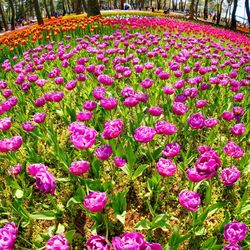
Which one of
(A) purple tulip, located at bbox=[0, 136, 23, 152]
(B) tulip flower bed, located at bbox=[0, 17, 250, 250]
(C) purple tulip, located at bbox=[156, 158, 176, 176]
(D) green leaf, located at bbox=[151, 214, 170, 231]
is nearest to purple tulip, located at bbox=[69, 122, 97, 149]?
(B) tulip flower bed, located at bbox=[0, 17, 250, 250]

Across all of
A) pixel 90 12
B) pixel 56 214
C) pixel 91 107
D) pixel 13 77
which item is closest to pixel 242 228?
pixel 56 214

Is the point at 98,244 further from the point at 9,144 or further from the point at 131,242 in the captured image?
the point at 9,144

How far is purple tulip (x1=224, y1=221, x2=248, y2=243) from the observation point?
1936 mm

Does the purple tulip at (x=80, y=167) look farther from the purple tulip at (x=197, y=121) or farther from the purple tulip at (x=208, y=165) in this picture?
the purple tulip at (x=197, y=121)

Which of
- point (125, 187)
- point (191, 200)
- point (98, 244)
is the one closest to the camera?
point (98, 244)

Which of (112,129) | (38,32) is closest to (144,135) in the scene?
(112,129)

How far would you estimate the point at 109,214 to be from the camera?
2.92 m

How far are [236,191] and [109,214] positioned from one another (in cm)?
140

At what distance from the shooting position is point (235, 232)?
1.95 meters

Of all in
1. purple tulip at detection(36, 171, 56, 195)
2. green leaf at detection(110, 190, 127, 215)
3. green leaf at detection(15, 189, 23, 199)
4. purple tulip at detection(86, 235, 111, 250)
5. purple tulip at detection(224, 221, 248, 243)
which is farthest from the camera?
green leaf at detection(15, 189, 23, 199)

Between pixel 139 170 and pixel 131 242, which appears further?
pixel 139 170

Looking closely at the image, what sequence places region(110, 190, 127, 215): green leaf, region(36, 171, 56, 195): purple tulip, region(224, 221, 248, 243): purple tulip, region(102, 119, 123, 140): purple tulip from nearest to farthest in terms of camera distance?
region(224, 221, 248, 243): purple tulip, region(36, 171, 56, 195): purple tulip, region(110, 190, 127, 215): green leaf, region(102, 119, 123, 140): purple tulip

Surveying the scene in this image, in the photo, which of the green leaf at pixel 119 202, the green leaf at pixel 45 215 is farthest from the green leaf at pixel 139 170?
the green leaf at pixel 45 215

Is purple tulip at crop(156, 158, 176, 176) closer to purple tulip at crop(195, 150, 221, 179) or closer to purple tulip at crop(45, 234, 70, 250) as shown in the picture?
purple tulip at crop(195, 150, 221, 179)
